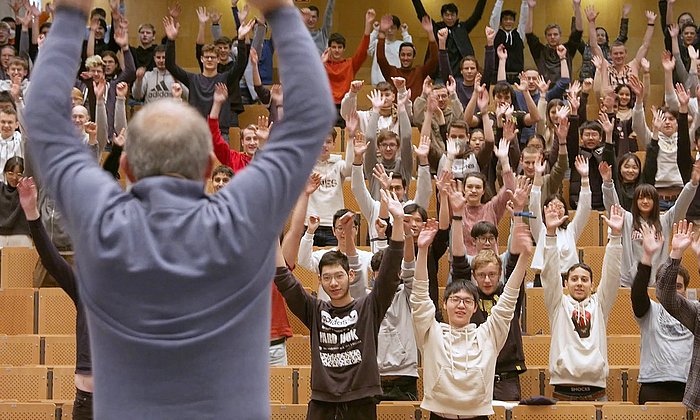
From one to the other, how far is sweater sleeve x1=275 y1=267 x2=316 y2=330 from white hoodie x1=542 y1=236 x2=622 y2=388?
58.5 inches

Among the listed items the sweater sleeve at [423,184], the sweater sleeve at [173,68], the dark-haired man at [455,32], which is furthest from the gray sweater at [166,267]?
the dark-haired man at [455,32]

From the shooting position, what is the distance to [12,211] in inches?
322

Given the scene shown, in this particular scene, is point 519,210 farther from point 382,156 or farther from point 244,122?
point 244,122

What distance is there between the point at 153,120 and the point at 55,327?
602 centimetres

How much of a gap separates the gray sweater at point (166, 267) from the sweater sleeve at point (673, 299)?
4.39 meters

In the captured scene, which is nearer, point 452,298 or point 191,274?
point 191,274

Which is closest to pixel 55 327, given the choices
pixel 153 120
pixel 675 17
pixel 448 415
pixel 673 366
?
pixel 448 415

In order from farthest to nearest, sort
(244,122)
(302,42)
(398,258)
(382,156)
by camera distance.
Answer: (244,122) < (382,156) < (398,258) < (302,42)

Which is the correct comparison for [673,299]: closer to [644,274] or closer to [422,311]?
[644,274]

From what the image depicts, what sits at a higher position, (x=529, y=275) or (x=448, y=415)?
(x=529, y=275)

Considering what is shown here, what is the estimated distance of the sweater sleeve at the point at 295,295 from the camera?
17.4ft

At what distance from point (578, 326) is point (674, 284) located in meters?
0.68

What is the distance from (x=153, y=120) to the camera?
5.34 ft

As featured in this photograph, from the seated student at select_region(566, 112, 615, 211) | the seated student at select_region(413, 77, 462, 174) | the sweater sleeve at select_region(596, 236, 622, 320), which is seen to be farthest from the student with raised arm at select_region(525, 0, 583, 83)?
the sweater sleeve at select_region(596, 236, 622, 320)
